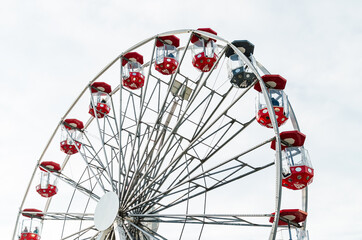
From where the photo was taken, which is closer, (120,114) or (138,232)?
(138,232)

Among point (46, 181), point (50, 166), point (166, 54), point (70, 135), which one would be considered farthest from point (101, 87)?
point (46, 181)

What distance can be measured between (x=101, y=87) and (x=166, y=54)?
9.22 ft

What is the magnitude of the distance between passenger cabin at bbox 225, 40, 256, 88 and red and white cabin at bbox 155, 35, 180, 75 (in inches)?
87.9

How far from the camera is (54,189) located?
1708cm

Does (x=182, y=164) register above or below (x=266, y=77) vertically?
below

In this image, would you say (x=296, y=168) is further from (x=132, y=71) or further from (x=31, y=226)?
(x=31, y=226)

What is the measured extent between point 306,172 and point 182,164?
374cm

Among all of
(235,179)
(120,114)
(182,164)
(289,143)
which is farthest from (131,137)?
(289,143)

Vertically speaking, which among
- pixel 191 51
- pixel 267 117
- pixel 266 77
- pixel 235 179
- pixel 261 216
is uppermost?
pixel 191 51

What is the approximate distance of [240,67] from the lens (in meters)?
12.9

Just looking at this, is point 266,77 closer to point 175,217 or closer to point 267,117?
point 267,117

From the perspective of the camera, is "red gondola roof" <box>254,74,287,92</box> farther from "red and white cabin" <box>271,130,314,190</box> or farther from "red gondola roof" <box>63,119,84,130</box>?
Answer: "red gondola roof" <box>63,119,84,130</box>

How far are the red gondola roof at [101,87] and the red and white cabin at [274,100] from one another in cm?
602

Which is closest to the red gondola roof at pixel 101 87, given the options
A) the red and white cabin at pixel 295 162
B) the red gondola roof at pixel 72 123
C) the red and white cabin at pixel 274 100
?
the red gondola roof at pixel 72 123
